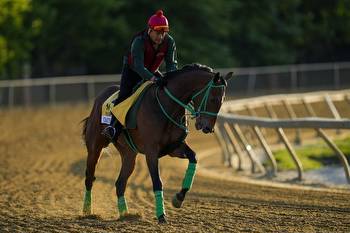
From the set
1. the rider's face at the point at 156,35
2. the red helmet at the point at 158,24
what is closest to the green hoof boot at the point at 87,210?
the rider's face at the point at 156,35

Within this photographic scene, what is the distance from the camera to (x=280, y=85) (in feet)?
110

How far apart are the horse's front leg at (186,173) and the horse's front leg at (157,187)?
222mm

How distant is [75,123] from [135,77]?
13.9m

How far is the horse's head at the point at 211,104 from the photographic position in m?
8.48

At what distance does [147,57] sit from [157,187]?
1.57 meters

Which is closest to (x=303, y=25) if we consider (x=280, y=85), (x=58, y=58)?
(x=280, y=85)

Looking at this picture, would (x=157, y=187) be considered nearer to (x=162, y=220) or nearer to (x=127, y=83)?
(x=162, y=220)

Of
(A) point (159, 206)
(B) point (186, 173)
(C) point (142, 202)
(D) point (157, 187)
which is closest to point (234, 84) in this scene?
(C) point (142, 202)

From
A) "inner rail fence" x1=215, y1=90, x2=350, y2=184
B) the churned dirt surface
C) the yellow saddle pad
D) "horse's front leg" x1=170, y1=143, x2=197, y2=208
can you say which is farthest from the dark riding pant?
"inner rail fence" x1=215, y1=90, x2=350, y2=184

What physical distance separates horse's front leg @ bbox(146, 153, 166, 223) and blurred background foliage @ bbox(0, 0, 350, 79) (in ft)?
81.1

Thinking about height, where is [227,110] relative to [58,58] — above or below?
below

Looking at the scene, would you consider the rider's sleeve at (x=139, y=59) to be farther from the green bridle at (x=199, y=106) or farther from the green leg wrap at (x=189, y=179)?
the green leg wrap at (x=189, y=179)

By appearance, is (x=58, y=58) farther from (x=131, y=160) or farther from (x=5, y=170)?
(x=131, y=160)

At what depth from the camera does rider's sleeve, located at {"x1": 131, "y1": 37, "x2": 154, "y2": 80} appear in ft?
29.8
